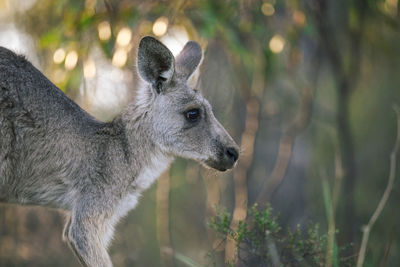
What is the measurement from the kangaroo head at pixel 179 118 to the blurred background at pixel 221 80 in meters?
0.51

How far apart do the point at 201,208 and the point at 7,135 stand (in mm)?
6273

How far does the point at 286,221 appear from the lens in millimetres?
7637

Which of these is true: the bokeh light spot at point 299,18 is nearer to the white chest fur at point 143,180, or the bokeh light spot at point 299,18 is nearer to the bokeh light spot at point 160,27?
the bokeh light spot at point 160,27

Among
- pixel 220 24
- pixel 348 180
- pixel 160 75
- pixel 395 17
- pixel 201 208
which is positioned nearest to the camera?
pixel 160 75

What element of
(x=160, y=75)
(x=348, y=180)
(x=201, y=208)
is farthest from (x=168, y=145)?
(x=201, y=208)

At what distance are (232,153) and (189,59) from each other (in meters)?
1.04

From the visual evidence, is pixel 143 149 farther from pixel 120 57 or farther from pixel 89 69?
pixel 89 69

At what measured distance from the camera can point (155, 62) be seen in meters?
4.12

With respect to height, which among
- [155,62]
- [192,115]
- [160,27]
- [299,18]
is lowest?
[192,115]

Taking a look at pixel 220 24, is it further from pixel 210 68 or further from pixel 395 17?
pixel 395 17

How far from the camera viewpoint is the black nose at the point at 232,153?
13.5ft

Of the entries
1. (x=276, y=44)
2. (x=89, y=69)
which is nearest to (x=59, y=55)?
(x=89, y=69)

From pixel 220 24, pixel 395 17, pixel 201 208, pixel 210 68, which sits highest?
pixel 395 17

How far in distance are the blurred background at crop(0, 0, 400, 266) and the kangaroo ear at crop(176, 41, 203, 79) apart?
0.65 ft
